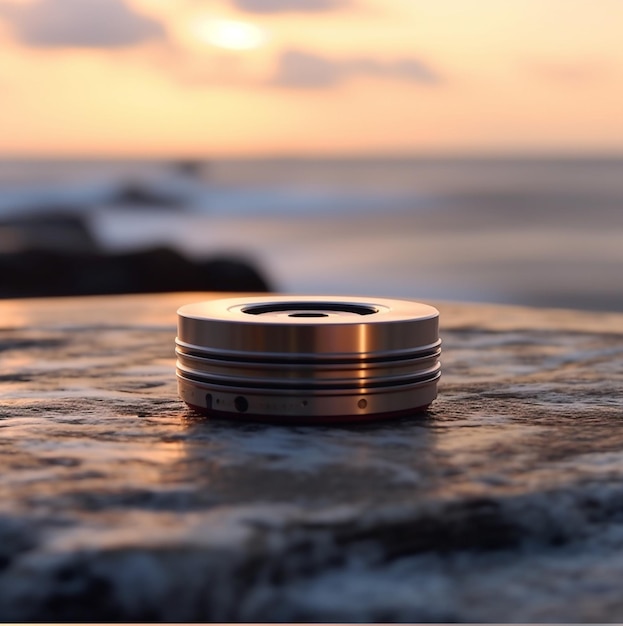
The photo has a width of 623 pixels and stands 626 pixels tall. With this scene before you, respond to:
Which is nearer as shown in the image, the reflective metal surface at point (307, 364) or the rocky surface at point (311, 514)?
the rocky surface at point (311, 514)

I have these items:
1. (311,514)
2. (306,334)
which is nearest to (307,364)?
(306,334)

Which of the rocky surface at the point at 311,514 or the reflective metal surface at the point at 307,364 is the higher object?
the reflective metal surface at the point at 307,364

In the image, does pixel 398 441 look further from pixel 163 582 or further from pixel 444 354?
pixel 444 354

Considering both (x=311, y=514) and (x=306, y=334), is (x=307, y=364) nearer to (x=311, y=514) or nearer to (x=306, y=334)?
(x=306, y=334)

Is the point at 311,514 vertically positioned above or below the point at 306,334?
below

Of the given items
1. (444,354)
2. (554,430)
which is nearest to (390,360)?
(554,430)
